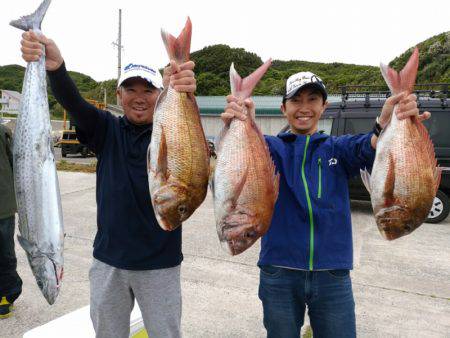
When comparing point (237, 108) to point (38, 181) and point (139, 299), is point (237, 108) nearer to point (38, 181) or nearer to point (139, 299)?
point (38, 181)

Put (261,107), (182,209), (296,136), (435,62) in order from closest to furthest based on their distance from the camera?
(182,209) < (296,136) < (261,107) < (435,62)

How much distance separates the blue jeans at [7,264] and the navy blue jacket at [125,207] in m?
1.81

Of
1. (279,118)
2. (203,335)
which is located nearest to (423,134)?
(203,335)

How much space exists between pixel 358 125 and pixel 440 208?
6.84ft

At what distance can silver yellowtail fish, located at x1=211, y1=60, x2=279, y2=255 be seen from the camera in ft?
6.00

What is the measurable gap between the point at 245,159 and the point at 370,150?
75cm

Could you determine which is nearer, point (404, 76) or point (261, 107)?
point (404, 76)

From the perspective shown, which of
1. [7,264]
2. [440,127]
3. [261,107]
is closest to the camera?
[7,264]

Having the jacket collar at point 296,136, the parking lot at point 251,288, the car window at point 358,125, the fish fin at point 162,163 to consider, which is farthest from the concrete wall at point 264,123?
the fish fin at point 162,163

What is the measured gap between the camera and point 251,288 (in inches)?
175

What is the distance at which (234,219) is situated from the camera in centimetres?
183

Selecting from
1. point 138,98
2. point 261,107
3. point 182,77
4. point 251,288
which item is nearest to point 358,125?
point 251,288

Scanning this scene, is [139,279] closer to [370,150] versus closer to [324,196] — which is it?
[324,196]

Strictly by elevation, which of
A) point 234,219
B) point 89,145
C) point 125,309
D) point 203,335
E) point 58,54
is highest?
point 58,54
